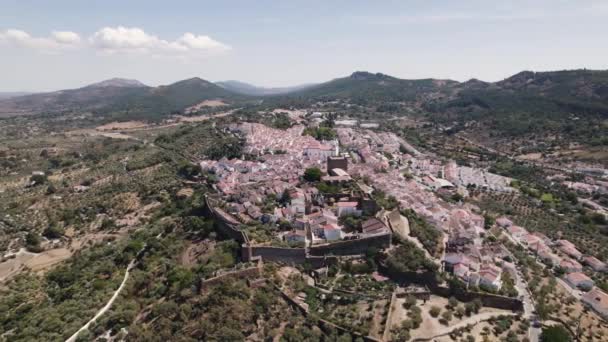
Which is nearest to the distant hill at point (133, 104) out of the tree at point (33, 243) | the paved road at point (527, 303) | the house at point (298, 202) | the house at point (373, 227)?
the tree at point (33, 243)

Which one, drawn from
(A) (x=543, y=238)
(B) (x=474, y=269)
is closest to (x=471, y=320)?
(B) (x=474, y=269)

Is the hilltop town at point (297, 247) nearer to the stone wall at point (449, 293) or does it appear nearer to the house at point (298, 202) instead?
the stone wall at point (449, 293)

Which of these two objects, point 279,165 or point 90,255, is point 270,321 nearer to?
point 90,255

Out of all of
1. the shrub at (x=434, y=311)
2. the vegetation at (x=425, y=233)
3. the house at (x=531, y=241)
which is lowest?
the house at (x=531, y=241)

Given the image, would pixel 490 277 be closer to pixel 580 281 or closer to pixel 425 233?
pixel 425 233

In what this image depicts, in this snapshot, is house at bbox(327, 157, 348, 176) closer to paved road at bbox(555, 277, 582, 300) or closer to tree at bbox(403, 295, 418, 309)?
tree at bbox(403, 295, 418, 309)

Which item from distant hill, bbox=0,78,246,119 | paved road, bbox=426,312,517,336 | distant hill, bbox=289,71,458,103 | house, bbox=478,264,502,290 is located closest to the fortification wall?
paved road, bbox=426,312,517,336
